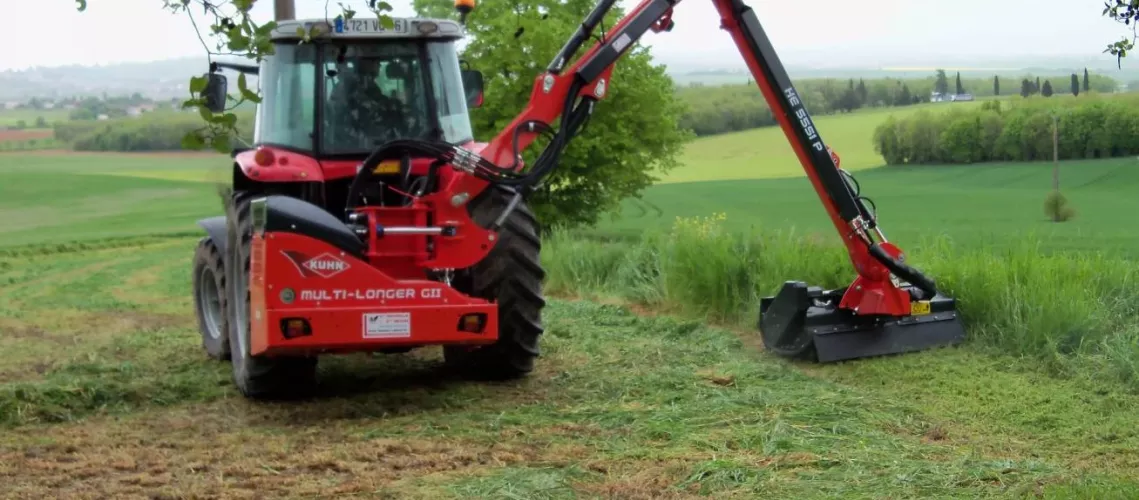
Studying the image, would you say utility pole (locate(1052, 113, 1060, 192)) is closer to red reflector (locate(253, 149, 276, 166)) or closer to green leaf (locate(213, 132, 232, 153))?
red reflector (locate(253, 149, 276, 166))

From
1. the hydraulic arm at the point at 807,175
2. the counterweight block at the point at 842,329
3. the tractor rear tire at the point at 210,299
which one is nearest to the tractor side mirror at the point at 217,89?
the tractor rear tire at the point at 210,299

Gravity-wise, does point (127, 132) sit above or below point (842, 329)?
above

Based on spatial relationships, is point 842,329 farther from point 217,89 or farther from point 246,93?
point 246,93

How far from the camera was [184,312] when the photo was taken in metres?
13.2

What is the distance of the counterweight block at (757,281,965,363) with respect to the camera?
873cm

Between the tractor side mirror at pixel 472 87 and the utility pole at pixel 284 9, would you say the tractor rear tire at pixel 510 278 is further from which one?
the utility pole at pixel 284 9

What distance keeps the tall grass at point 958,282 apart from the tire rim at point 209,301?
3.75 metres

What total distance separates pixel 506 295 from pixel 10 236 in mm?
26318

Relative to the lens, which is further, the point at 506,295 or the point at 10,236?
the point at 10,236

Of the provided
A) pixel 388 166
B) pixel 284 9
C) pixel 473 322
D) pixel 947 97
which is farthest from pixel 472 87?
pixel 947 97

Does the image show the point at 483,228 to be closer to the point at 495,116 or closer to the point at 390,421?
the point at 390,421

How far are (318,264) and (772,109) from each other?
3.21m

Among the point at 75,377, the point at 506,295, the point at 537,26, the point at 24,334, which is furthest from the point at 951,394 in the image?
the point at 537,26

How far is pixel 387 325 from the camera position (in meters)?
7.03
